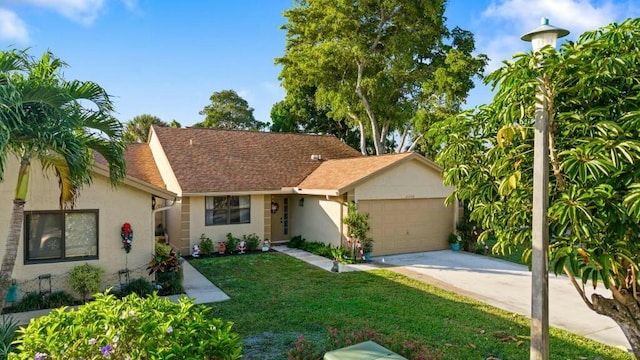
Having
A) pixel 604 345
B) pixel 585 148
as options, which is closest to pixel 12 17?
pixel 585 148

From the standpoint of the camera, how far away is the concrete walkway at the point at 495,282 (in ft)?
27.5

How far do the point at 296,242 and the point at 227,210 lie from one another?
344 centimetres

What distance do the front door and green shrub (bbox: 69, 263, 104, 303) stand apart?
976cm

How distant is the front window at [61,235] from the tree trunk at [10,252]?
2.52m

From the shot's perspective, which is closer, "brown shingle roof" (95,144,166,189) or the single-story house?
the single-story house

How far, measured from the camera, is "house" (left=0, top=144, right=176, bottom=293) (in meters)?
9.43

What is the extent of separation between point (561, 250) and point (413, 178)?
12.5m

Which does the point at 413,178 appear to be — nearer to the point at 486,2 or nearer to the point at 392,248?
the point at 392,248

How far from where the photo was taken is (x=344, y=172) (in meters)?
17.4

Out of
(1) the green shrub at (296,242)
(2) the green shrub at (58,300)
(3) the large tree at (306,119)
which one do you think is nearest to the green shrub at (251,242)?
(1) the green shrub at (296,242)

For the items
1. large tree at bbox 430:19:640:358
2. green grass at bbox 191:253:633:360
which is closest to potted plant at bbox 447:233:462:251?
green grass at bbox 191:253:633:360

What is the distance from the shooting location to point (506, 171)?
4.80 m

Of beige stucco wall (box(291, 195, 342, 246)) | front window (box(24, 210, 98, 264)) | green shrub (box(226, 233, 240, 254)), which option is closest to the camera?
front window (box(24, 210, 98, 264))

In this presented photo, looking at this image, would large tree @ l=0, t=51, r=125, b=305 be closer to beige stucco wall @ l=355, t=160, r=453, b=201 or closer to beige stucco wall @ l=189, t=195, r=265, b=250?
beige stucco wall @ l=189, t=195, r=265, b=250
